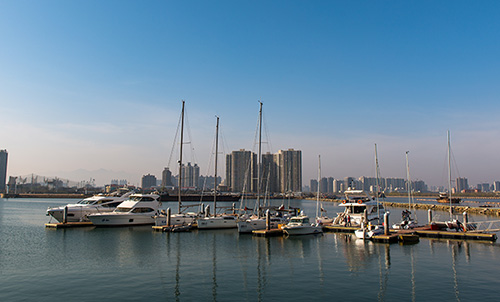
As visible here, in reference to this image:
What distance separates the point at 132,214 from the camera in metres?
51.2

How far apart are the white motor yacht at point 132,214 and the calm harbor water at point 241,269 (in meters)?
8.86

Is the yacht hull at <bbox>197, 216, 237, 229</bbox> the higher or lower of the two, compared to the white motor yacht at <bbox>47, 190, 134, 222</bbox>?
lower

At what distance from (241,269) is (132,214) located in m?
30.2

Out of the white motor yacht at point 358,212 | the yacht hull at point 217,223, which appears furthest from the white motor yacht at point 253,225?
the white motor yacht at point 358,212

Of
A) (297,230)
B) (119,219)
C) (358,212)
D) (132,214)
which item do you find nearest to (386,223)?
(297,230)

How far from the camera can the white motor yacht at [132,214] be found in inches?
1948

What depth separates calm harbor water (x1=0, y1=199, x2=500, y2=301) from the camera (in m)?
19.7

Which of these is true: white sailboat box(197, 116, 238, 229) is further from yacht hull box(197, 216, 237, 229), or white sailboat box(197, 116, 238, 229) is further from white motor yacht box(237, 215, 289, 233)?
white motor yacht box(237, 215, 289, 233)

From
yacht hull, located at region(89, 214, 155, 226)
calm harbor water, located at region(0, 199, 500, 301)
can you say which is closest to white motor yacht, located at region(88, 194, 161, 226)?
yacht hull, located at region(89, 214, 155, 226)

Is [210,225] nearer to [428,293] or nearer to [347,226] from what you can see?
[347,226]

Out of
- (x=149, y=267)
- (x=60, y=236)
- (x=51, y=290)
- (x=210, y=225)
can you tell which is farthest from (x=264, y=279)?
(x=60, y=236)

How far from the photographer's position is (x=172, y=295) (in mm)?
19344

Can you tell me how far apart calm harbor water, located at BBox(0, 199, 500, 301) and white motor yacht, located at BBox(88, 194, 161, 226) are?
29.1 ft

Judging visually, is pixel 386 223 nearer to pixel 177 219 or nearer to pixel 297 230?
pixel 297 230
